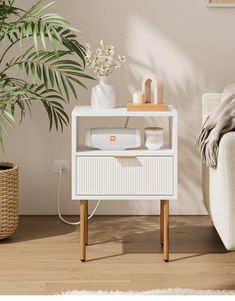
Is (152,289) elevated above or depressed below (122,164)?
below

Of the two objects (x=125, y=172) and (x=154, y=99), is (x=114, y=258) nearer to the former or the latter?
(x=125, y=172)

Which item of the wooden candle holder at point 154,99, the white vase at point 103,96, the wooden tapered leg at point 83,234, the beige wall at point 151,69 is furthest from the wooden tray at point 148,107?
the beige wall at point 151,69

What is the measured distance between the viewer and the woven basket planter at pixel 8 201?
9.30 feet

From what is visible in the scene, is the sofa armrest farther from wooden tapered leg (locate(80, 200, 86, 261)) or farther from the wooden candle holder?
wooden tapered leg (locate(80, 200, 86, 261))

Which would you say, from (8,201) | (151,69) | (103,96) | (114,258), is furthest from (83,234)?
(151,69)

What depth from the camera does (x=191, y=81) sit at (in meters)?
3.39

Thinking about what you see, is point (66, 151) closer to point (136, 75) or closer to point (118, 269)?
point (136, 75)

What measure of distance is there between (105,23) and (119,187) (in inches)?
47.1

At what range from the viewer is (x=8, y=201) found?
288cm

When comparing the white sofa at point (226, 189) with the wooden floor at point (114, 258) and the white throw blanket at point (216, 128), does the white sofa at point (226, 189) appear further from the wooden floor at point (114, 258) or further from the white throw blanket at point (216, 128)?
the wooden floor at point (114, 258)

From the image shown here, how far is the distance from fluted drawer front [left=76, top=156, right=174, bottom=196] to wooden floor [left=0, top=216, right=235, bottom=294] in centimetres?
32

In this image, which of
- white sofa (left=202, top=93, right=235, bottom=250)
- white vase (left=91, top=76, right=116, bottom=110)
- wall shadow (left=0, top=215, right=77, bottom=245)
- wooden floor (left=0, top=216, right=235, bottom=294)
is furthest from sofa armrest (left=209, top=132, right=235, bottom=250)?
wall shadow (left=0, top=215, right=77, bottom=245)
